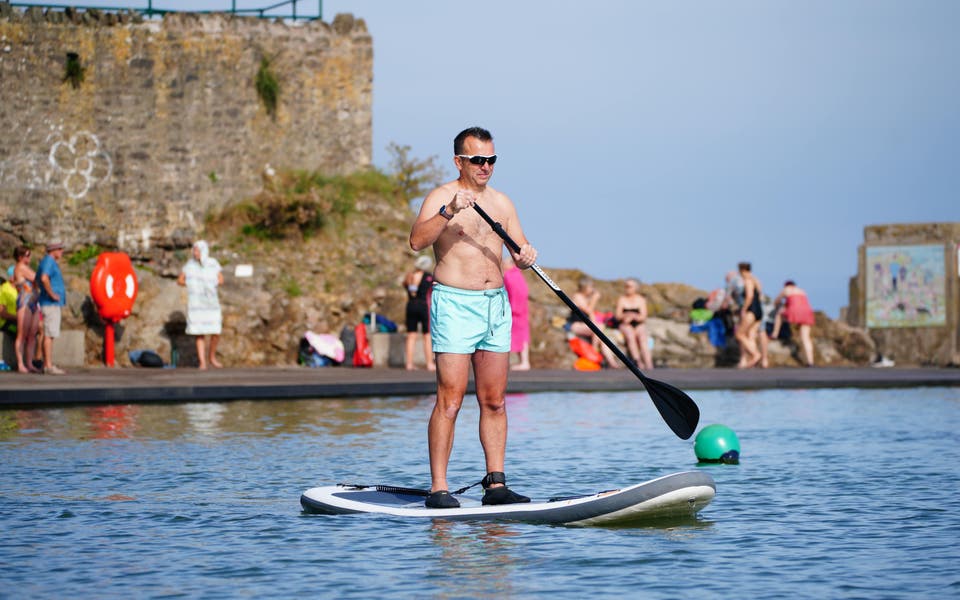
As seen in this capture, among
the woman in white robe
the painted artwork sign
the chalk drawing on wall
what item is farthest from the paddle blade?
the painted artwork sign

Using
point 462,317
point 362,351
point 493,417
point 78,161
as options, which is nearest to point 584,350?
point 362,351

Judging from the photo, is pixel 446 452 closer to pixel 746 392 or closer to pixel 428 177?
pixel 746 392

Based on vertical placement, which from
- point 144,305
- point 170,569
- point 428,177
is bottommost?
point 170,569

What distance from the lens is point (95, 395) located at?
16266 millimetres

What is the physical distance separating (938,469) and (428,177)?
73.8 ft

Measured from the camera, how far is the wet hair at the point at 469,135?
773 cm

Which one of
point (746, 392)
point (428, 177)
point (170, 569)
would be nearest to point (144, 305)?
point (428, 177)

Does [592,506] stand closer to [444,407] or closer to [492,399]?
[492,399]

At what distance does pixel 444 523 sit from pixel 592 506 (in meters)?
0.78

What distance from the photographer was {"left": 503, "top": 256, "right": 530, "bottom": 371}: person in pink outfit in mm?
22547

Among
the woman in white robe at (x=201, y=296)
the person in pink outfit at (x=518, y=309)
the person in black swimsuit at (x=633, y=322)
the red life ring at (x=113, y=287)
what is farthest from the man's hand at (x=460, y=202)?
the red life ring at (x=113, y=287)

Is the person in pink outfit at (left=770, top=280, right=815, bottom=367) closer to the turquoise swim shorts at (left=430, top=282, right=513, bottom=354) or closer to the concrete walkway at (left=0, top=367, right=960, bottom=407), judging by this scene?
the concrete walkway at (left=0, top=367, right=960, bottom=407)

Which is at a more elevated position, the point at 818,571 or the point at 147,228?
the point at 147,228

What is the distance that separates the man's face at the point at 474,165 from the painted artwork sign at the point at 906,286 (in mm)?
22689
